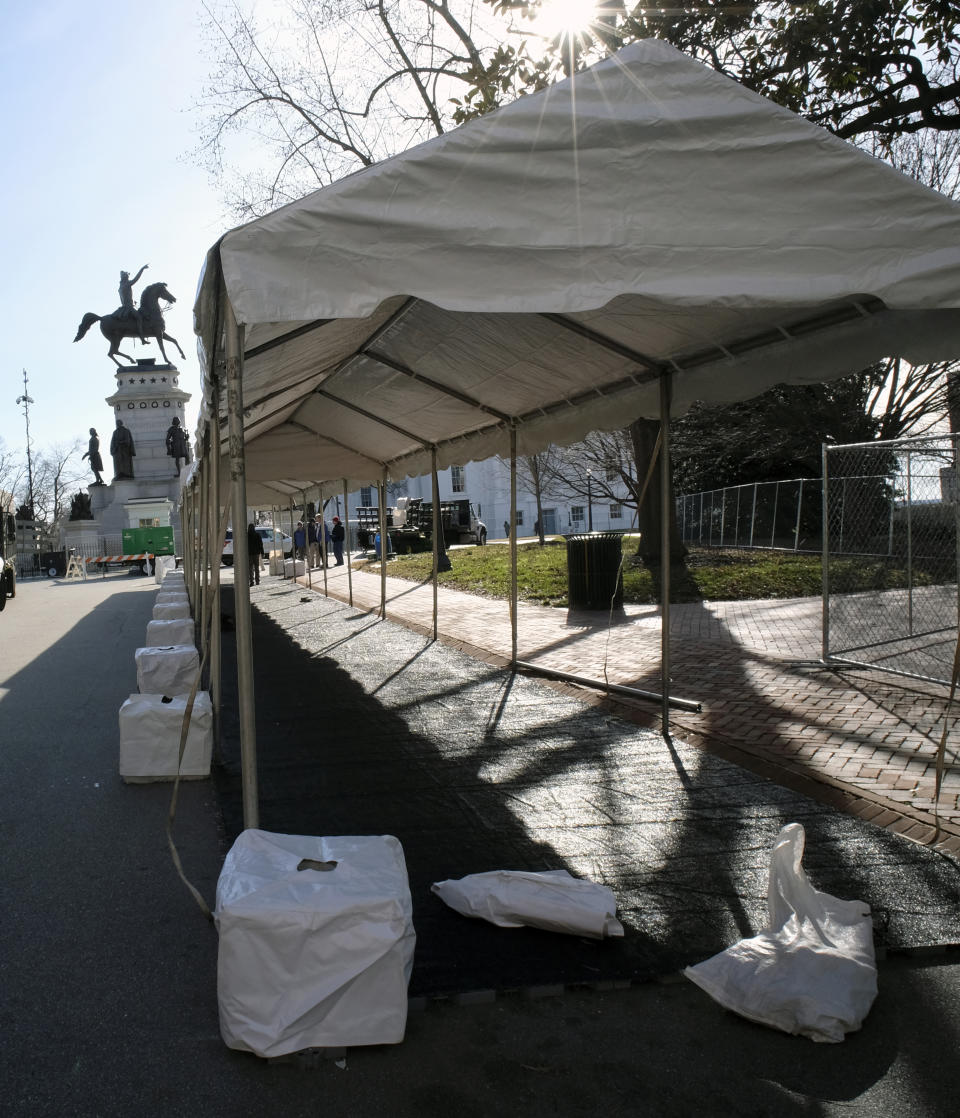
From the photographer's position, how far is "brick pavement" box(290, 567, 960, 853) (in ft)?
18.7

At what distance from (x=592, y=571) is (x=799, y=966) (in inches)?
454

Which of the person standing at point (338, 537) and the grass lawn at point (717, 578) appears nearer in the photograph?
the grass lawn at point (717, 578)

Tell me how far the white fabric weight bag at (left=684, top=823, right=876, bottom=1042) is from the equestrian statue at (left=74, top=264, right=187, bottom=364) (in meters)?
50.4

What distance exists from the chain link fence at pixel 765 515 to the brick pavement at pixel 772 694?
9.68 m

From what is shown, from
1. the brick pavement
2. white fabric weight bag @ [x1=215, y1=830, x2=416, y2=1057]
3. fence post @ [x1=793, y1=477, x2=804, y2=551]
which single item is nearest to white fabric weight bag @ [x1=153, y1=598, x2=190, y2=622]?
the brick pavement

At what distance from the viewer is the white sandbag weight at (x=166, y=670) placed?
28.0 feet

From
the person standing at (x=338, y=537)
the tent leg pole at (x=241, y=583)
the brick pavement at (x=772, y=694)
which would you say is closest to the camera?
the tent leg pole at (x=241, y=583)

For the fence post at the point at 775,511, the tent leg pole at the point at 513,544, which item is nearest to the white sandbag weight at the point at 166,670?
the tent leg pole at the point at 513,544

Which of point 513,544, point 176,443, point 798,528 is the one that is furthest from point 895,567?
point 176,443

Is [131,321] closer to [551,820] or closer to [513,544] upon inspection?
[513,544]

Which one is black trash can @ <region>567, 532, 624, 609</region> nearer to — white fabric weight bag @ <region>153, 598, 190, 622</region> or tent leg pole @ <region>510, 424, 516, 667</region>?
tent leg pole @ <region>510, 424, 516, 667</region>

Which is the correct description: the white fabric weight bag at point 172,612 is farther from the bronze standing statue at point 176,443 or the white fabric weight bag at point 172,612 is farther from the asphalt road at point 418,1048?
the bronze standing statue at point 176,443

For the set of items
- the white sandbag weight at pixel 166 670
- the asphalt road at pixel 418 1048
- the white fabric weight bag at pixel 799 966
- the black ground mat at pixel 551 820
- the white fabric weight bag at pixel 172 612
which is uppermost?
the white fabric weight bag at pixel 172 612

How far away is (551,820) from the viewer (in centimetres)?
526
